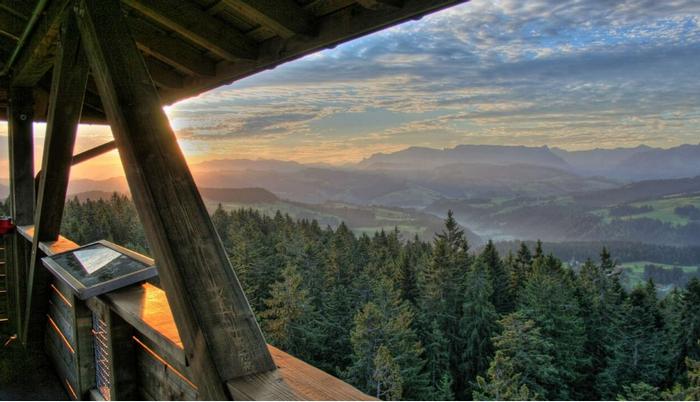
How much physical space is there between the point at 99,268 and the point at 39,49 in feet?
4.90

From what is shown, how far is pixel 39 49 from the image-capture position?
110 inches

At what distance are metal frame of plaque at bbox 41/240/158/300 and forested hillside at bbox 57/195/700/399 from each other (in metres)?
25.8

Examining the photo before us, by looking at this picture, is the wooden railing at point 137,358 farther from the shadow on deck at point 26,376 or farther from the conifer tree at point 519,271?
the conifer tree at point 519,271

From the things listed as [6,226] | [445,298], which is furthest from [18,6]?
[445,298]

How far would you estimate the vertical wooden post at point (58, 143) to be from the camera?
2.18 m

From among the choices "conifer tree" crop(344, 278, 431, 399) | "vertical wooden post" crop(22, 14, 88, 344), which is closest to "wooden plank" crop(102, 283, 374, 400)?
"vertical wooden post" crop(22, 14, 88, 344)

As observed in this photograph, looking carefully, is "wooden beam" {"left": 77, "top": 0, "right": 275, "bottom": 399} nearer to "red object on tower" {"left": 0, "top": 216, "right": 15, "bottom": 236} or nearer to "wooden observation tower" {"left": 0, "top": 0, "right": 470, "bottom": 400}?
"wooden observation tower" {"left": 0, "top": 0, "right": 470, "bottom": 400}

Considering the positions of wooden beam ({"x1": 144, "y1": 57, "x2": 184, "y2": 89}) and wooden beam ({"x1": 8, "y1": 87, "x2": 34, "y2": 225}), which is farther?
wooden beam ({"x1": 8, "y1": 87, "x2": 34, "y2": 225})

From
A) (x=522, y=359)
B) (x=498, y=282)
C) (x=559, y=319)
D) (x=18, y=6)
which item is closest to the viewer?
(x=18, y=6)

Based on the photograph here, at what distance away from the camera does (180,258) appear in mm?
1197

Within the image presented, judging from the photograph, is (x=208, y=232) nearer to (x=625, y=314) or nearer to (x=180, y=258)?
(x=180, y=258)

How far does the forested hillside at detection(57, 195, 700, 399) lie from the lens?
94.1ft

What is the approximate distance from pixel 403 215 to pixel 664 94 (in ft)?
338

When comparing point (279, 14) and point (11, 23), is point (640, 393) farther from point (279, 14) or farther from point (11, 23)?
point (11, 23)
